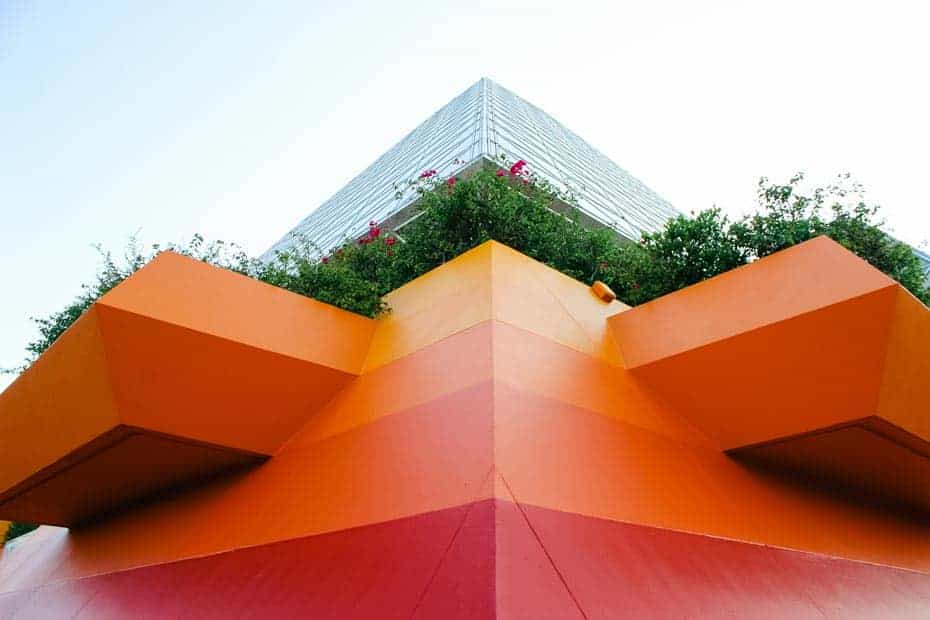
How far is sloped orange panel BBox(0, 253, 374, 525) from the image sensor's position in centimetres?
484

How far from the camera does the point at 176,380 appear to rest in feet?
16.3

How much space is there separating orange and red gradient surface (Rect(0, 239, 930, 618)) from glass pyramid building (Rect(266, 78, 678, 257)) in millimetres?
7504

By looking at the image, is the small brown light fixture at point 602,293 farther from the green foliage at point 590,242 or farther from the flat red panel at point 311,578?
the flat red panel at point 311,578

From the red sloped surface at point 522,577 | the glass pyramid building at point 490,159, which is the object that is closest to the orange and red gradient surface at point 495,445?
the red sloped surface at point 522,577

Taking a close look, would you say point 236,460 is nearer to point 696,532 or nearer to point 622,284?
point 696,532

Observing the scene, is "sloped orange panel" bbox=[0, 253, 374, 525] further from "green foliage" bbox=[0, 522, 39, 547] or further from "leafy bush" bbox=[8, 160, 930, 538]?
"green foliage" bbox=[0, 522, 39, 547]

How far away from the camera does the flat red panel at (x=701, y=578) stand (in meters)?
3.07

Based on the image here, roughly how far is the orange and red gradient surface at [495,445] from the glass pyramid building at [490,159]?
7.50 metres

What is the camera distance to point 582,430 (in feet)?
14.1

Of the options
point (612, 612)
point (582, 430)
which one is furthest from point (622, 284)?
point (612, 612)

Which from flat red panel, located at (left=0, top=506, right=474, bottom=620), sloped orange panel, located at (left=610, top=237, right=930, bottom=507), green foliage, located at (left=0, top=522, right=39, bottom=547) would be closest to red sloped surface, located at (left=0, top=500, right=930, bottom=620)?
flat red panel, located at (left=0, top=506, right=474, bottom=620)

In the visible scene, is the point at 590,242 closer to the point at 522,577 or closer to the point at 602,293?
the point at 602,293

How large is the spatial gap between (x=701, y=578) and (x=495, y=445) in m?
1.62

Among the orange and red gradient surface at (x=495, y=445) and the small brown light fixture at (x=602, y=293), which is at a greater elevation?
the small brown light fixture at (x=602, y=293)
